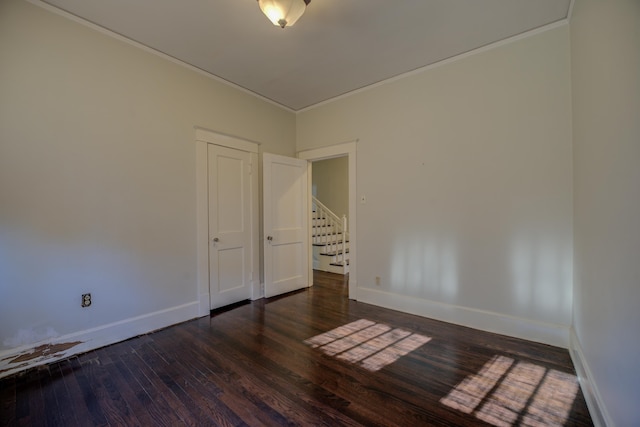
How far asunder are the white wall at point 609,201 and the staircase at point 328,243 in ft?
12.6

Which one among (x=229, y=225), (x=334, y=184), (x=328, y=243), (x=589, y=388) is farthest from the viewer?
(x=334, y=184)

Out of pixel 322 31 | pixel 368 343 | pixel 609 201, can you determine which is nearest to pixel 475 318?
pixel 368 343

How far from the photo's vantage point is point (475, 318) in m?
2.86

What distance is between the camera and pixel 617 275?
1324 millimetres

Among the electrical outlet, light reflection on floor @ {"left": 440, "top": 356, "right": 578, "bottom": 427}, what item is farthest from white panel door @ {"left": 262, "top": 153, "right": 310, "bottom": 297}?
light reflection on floor @ {"left": 440, "top": 356, "right": 578, "bottom": 427}

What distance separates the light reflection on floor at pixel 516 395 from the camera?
1.61 metres

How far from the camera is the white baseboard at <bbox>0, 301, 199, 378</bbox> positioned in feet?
6.91

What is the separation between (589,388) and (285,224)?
3.54m

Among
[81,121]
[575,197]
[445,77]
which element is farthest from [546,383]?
[81,121]

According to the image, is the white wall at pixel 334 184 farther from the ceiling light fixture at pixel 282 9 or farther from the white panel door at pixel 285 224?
the ceiling light fixture at pixel 282 9

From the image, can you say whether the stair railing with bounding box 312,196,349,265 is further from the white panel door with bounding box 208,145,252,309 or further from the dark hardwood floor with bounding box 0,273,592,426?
the dark hardwood floor with bounding box 0,273,592,426

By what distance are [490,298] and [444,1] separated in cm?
284

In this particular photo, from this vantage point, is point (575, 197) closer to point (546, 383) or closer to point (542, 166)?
point (542, 166)

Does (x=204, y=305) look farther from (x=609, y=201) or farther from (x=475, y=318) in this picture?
(x=609, y=201)
